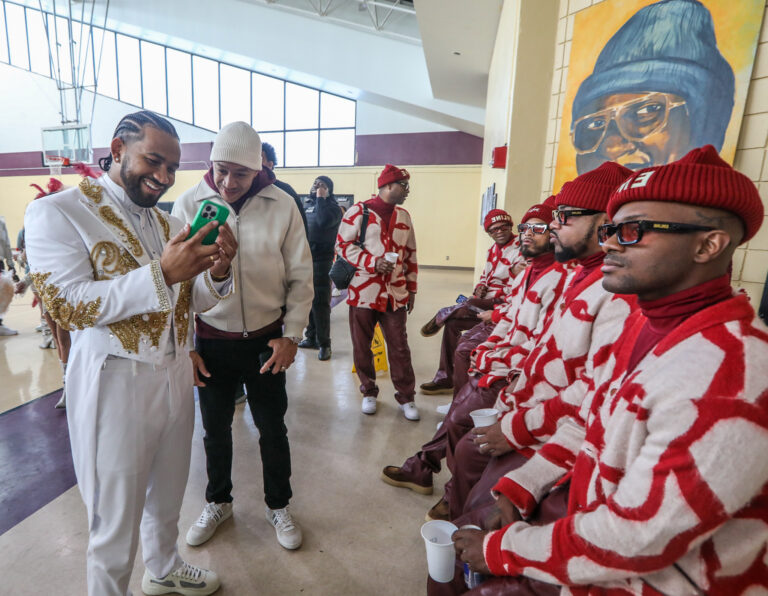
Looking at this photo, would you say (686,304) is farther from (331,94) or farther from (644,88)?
(331,94)

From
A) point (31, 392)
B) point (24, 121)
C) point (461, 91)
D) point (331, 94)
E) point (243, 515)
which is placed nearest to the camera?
point (243, 515)

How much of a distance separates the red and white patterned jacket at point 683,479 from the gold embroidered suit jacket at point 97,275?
42.1 inches

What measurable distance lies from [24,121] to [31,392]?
49.4 ft

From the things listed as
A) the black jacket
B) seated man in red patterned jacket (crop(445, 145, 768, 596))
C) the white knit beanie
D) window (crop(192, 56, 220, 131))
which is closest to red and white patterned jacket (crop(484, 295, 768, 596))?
seated man in red patterned jacket (crop(445, 145, 768, 596))

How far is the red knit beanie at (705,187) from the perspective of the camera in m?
0.78

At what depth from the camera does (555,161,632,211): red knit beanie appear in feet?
4.69

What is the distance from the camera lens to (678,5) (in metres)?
2.03

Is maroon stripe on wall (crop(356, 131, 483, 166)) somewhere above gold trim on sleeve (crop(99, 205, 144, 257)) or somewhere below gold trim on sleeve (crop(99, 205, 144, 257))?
above

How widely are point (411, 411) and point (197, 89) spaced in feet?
41.3

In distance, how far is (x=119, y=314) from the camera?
1077 mm

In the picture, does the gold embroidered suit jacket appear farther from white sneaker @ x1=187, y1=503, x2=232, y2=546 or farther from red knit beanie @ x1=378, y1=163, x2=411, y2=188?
red knit beanie @ x1=378, y1=163, x2=411, y2=188

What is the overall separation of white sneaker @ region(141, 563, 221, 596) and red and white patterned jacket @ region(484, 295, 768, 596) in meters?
1.24

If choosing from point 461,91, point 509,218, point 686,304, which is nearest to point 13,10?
point 461,91

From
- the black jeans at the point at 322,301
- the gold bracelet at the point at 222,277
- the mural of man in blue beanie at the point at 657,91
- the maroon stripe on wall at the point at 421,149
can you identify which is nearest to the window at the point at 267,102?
the maroon stripe on wall at the point at 421,149
